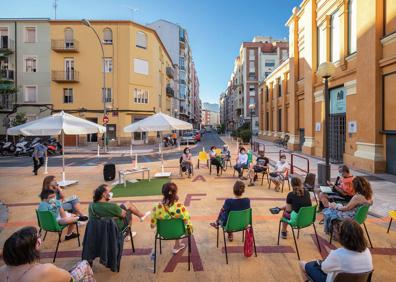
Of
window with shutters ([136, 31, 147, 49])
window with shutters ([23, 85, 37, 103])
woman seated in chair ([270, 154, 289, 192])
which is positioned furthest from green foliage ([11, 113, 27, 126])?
woman seated in chair ([270, 154, 289, 192])

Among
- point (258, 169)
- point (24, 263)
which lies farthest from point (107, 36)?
point (24, 263)

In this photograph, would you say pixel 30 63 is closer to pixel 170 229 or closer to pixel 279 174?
pixel 279 174

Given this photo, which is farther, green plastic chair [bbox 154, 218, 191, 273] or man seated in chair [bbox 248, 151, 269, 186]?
man seated in chair [bbox 248, 151, 269, 186]

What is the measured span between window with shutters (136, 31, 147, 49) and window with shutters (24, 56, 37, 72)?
39.9 ft

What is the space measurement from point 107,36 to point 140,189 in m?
29.1

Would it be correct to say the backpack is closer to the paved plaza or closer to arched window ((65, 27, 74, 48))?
the paved plaza

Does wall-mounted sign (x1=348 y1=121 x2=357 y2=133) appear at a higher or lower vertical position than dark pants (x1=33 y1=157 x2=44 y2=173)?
higher

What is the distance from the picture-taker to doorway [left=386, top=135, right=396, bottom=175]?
1109cm

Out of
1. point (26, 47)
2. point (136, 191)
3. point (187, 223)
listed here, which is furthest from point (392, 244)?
point (26, 47)

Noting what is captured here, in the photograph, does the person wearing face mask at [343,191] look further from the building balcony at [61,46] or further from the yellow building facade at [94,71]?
the building balcony at [61,46]

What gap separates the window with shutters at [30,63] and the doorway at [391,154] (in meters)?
35.8

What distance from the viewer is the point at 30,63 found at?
3325 cm

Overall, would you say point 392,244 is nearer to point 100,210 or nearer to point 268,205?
point 268,205

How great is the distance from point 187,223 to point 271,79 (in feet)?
111
